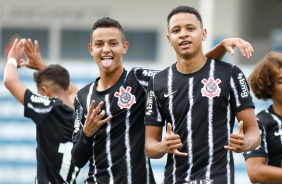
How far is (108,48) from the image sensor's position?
439cm

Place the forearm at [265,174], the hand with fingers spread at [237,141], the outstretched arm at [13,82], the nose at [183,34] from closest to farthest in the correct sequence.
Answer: the hand with fingers spread at [237,141] → the nose at [183,34] → the forearm at [265,174] → the outstretched arm at [13,82]

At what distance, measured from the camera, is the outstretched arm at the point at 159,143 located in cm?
361

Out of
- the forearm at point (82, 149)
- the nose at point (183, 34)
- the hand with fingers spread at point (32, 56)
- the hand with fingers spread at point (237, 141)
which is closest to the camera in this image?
the hand with fingers spread at point (237, 141)

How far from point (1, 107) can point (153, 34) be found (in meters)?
8.58

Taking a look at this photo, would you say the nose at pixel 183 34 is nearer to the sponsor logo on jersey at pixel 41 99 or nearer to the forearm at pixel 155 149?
the forearm at pixel 155 149

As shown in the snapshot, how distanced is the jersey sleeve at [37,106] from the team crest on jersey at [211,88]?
1.67 meters

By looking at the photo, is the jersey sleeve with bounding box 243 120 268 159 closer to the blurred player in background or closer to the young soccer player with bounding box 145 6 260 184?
the blurred player in background

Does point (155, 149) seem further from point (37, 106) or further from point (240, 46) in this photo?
point (37, 106)

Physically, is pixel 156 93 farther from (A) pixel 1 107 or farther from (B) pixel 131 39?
(B) pixel 131 39

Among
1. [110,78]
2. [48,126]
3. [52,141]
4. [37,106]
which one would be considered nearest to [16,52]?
[37,106]

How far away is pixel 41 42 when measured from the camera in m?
17.7

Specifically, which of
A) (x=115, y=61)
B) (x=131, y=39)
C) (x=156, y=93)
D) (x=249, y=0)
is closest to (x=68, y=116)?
(x=115, y=61)

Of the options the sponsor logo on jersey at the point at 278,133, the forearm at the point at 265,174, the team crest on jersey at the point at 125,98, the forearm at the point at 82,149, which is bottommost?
the forearm at the point at 265,174

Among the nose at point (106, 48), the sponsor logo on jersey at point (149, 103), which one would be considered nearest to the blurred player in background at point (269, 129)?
the sponsor logo on jersey at point (149, 103)
